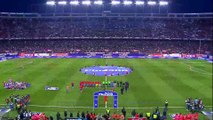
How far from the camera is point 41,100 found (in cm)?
3712

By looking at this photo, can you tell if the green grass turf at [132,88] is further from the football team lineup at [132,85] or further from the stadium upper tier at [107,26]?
the stadium upper tier at [107,26]

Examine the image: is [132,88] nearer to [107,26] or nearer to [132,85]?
[132,85]

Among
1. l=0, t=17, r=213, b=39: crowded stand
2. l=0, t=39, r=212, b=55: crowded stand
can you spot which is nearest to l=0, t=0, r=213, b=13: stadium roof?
l=0, t=17, r=213, b=39: crowded stand

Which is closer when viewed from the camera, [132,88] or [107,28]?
[132,88]

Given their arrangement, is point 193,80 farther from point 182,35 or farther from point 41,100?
point 182,35

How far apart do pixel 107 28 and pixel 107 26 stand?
75.9 inches

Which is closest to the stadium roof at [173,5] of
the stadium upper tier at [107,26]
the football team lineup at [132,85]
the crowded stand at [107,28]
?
the stadium upper tier at [107,26]

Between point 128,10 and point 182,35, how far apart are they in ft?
81.5

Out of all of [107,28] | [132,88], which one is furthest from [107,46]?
[132,88]

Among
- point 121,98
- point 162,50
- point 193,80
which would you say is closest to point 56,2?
point 162,50

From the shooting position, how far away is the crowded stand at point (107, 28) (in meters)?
107

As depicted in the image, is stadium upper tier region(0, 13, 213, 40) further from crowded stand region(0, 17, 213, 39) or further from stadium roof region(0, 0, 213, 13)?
stadium roof region(0, 0, 213, 13)

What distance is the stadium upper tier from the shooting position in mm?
106250

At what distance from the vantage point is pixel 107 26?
114 meters
